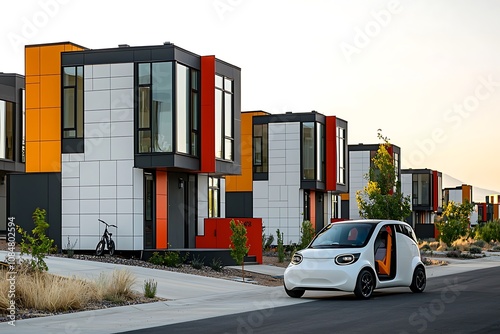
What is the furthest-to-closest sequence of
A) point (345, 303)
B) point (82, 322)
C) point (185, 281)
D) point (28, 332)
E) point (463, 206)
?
point (463, 206) → point (185, 281) → point (345, 303) → point (82, 322) → point (28, 332)

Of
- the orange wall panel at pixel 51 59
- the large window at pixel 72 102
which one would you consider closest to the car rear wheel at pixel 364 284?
the large window at pixel 72 102

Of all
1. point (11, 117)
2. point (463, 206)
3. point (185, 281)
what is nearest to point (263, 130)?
point (11, 117)

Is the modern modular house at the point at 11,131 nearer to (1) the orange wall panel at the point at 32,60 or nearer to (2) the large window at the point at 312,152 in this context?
(1) the orange wall panel at the point at 32,60

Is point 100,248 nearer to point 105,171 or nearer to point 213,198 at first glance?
point 105,171

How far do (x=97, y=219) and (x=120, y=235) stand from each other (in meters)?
1.06

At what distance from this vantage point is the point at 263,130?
49.2 m

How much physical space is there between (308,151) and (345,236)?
28.6 metres

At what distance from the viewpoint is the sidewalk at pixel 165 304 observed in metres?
14.4

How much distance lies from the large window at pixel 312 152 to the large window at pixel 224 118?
14.0 meters

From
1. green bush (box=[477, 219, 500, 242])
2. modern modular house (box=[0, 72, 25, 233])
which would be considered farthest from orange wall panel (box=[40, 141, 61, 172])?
green bush (box=[477, 219, 500, 242])

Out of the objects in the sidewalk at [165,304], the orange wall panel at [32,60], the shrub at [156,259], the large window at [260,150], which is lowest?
the sidewalk at [165,304]

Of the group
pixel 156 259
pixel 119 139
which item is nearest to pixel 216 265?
pixel 156 259

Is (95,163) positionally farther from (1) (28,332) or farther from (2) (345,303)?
(1) (28,332)

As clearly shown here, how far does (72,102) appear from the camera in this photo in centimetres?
3120
